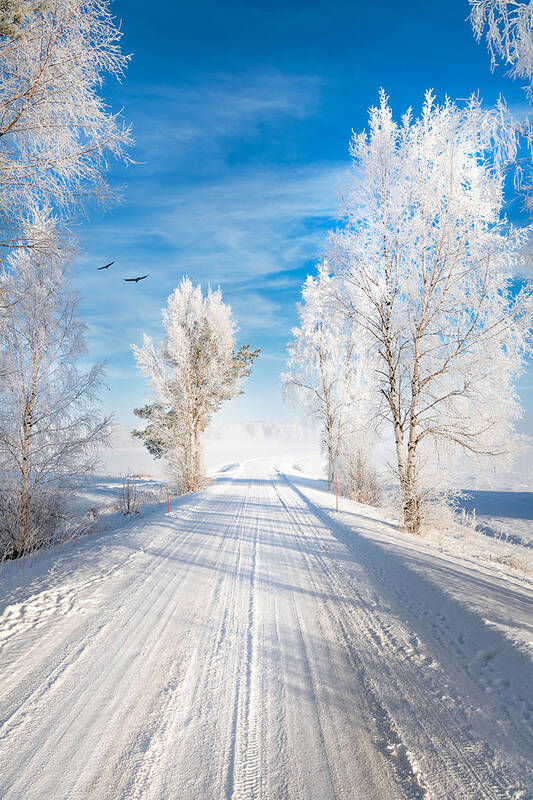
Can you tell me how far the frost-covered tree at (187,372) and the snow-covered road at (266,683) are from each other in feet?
40.7

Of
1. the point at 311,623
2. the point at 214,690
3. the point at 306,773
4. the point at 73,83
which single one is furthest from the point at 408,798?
the point at 73,83

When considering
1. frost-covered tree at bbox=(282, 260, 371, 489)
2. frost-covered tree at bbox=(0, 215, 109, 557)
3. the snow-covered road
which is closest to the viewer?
the snow-covered road

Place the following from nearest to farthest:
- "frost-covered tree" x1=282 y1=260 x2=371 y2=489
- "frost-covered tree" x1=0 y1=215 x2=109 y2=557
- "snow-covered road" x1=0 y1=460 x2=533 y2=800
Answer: "snow-covered road" x1=0 y1=460 x2=533 y2=800, "frost-covered tree" x1=0 y1=215 x2=109 y2=557, "frost-covered tree" x1=282 y1=260 x2=371 y2=489

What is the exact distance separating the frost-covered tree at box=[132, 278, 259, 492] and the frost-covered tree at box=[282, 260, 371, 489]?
400cm

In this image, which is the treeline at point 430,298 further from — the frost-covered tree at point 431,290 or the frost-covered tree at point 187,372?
the frost-covered tree at point 187,372

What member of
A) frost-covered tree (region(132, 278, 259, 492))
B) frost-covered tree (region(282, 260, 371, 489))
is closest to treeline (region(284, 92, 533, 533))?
frost-covered tree (region(282, 260, 371, 489))

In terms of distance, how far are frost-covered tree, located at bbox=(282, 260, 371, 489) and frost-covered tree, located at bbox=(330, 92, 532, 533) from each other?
6959 millimetres

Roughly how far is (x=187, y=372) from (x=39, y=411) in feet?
35.0

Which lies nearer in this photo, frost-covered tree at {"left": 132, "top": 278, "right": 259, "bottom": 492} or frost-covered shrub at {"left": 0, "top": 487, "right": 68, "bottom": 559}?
frost-covered shrub at {"left": 0, "top": 487, "right": 68, "bottom": 559}

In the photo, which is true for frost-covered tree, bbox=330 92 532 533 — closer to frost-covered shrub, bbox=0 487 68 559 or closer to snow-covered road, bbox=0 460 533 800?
snow-covered road, bbox=0 460 533 800

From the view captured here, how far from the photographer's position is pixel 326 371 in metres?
17.6

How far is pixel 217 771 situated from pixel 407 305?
909 centimetres

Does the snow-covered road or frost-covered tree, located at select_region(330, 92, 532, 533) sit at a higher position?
frost-covered tree, located at select_region(330, 92, 532, 533)

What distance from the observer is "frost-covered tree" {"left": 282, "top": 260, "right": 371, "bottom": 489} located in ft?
55.2
